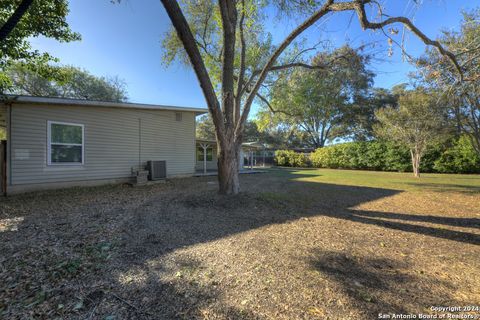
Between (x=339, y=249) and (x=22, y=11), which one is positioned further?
(x=22, y=11)

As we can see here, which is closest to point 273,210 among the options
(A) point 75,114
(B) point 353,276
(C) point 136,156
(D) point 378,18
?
(B) point 353,276

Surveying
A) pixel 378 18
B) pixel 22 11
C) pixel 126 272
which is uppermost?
pixel 378 18

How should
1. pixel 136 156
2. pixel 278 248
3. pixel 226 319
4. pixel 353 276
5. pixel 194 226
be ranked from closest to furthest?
pixel 226 319
pixel 353 276
pixel 278 248
pixel 194 226
pixel 136 156

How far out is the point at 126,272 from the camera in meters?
2.35

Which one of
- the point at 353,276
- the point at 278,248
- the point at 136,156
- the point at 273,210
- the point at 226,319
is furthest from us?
the point at 136,156

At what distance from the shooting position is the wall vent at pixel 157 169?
30.3ft

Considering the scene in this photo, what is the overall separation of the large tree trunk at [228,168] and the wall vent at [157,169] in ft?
15.7

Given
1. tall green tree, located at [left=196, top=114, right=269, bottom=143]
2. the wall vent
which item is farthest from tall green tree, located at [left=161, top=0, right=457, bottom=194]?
tall green tree, located at [left=196, top=114, right=269, bottom=143]

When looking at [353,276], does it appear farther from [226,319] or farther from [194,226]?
[194,226]

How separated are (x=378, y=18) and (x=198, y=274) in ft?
18.8

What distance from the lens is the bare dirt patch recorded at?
1822 mm

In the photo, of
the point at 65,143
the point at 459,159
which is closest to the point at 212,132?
the point at 65,143

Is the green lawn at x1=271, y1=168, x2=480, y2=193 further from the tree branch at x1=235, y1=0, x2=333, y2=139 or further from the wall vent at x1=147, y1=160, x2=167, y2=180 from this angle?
the wall vent at x1=147, y1=160, x2=167, y2=180

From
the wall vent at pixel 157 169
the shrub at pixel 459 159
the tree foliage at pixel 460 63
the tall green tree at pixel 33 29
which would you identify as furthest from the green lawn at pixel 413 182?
the tall green tree at pixel 33 29
